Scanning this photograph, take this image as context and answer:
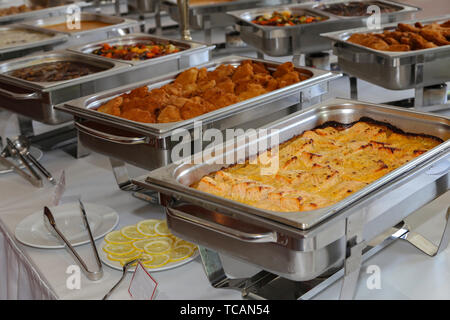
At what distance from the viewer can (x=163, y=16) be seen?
18.5ft

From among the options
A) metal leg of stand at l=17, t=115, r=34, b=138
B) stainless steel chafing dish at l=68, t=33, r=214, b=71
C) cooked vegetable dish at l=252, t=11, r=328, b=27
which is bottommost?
metal leg of stand at l=17, t=115, r=34, b=138

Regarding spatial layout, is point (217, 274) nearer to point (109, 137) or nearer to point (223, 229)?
point (223, 229)

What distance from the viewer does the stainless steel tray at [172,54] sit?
7.68 ft

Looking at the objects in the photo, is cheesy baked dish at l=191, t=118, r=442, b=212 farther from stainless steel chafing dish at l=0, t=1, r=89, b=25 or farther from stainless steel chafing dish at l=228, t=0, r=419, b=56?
stainless steel chafing dish at l=0, t=1, r=89, b=25

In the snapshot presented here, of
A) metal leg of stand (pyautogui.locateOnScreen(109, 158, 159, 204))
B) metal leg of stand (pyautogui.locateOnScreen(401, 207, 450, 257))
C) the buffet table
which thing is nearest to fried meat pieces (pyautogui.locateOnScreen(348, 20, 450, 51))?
the buffet table

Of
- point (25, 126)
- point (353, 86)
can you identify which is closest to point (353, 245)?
point (353, 86)

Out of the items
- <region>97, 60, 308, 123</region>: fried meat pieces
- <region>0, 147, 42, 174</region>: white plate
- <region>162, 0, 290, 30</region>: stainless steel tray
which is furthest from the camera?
<region>162, 0, 290, 30</region>: stainless steel tray

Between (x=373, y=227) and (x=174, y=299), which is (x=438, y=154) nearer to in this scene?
(x=373, y=227)

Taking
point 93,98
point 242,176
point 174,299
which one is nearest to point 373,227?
point 242,176

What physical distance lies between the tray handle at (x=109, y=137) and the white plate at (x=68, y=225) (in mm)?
211

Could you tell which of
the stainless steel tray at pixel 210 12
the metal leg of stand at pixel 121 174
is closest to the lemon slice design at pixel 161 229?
the metal leg of stand at pixel 121 174

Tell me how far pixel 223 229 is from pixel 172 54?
1398mm

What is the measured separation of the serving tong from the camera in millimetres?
2039

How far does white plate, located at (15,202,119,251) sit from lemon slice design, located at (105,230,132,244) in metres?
0.03
